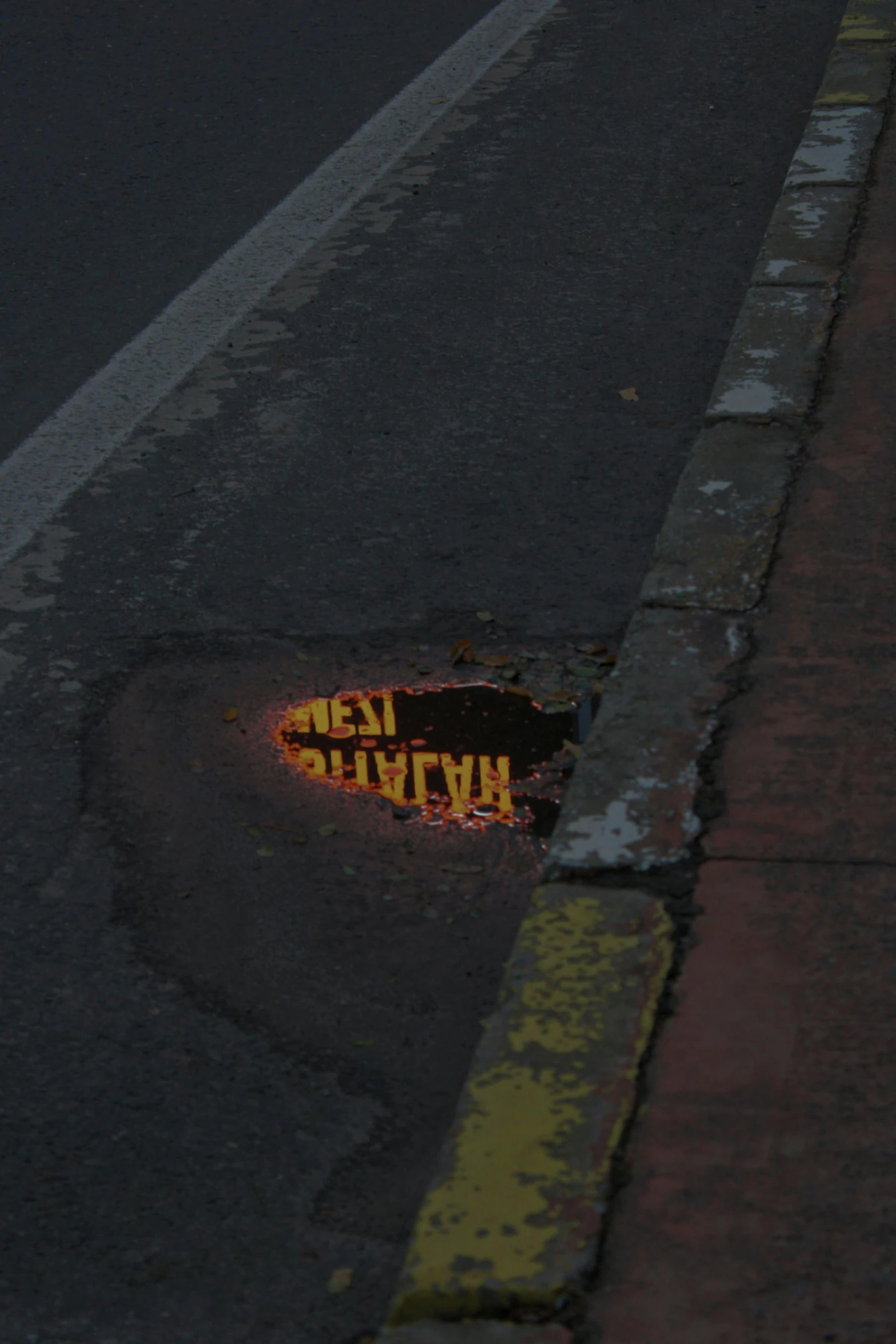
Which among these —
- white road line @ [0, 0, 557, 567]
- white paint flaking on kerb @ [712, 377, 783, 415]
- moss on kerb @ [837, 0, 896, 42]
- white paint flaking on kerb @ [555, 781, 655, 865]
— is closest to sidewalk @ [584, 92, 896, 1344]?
white paint flaking on kerb @ [555, 781, 655, 865]

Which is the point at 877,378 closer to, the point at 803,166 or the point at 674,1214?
the point at 803,166

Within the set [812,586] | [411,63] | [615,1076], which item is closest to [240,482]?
[812,586]

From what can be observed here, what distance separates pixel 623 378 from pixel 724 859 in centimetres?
200

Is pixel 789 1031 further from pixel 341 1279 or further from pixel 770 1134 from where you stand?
pixel 341 1279

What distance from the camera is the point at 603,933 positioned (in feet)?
7.77

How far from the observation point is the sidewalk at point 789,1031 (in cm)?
185

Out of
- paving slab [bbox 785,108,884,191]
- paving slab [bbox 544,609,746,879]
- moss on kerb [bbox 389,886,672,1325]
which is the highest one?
paving slab [bbox 785,108,884,191]

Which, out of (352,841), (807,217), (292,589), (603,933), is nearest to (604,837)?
(603,933)

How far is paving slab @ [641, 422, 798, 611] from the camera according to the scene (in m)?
3.20

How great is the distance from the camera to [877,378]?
3961mm

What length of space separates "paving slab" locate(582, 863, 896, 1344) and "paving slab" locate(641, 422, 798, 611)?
2.79 feet

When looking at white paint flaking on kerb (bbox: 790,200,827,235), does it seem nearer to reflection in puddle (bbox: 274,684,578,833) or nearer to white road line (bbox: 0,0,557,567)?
white road line (bbox: 0,0,557,567)

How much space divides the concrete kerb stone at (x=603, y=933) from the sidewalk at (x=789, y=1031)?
48 millimetres

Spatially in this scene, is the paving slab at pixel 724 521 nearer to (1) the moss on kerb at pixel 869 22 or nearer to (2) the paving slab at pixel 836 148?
(2) the paving slab at pixel 836 148
